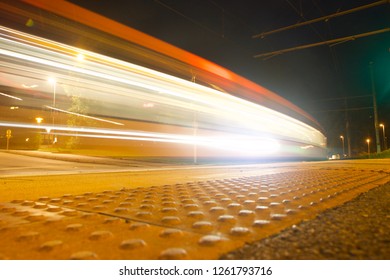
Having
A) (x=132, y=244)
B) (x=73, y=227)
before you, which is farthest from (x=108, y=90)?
(x=132, y=244)

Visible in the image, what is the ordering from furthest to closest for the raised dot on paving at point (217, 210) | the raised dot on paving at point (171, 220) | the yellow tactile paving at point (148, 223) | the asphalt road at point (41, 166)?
the asphalt road at point (41, 166), the raised dot on paving at point (217, 210), the raised dot on paving at point (171, 220), the yellow tactile paving at point (148, 223)

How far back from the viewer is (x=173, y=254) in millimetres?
1399

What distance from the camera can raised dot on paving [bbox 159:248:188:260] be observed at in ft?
4.54

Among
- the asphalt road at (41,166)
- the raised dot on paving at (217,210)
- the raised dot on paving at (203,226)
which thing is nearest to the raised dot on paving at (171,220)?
the raised dot on paving at (203,226)

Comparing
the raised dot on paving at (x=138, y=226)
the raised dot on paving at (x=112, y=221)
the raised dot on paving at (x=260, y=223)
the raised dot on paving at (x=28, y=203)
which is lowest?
the raised dot on paving at (x=138, y=226)

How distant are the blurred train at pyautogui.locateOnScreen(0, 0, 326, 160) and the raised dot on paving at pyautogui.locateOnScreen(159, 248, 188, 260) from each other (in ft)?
15.4

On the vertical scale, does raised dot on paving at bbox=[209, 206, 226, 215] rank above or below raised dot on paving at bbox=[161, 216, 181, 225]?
above

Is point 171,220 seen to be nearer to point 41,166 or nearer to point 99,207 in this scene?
point 99,207

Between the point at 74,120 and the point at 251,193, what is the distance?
499cm

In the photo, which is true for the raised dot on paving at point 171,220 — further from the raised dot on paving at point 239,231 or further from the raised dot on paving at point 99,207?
the raised dot on paving at point 99,207

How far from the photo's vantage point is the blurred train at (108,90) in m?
5.10

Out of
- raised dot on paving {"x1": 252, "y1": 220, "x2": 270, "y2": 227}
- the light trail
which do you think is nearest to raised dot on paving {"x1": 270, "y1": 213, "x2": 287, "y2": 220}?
raised dot on paving {"x1": 252, "y1": 220, "x2": 270, "y2": 227}

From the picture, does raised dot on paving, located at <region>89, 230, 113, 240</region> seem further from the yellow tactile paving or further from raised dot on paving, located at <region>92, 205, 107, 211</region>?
raised dot on paving, located at <region>92, 205, 107, 211</region>

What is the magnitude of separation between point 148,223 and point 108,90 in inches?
198
